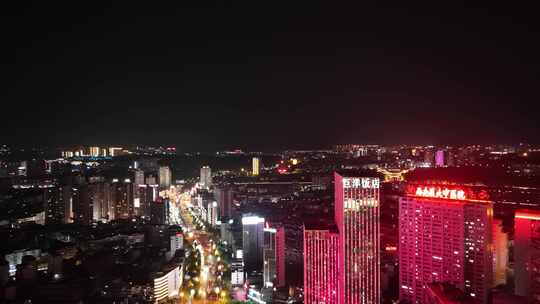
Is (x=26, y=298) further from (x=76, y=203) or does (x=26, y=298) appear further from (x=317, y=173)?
(x=317, y=173)

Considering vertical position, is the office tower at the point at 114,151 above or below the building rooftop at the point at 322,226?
above

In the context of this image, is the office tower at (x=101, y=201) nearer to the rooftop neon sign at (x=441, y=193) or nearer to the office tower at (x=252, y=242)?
the office tower at (x=252, y=242)

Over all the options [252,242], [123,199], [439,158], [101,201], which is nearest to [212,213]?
[123,199]

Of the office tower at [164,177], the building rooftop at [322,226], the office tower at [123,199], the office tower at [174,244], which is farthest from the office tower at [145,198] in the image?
the building rooftop at [322,226]

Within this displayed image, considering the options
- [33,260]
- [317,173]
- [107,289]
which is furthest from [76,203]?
[317,173]

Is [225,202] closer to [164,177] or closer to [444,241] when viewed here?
[164,177]

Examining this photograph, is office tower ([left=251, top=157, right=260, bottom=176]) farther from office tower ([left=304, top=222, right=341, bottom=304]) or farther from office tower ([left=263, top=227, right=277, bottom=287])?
office tower ([left=304, top=222, right=341, bottom=304])
